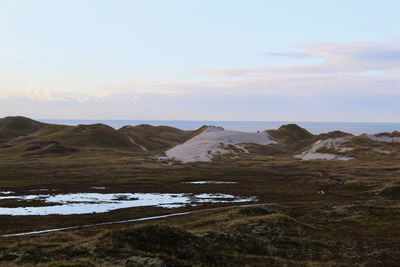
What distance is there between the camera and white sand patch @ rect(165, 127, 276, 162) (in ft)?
476

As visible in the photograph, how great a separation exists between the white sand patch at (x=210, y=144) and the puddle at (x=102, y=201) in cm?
6492

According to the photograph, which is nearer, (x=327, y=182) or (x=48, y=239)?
(x=48, y=239)

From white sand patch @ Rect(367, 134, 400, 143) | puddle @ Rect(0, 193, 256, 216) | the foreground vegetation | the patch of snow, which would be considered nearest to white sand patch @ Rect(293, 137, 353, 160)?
the patch of snow

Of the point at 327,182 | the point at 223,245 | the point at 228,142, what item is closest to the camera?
the point at 223,245

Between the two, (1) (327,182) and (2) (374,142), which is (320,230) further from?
(2) (374,142)

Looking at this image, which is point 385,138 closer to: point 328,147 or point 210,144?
point 328,147

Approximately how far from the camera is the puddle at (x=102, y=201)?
54.4 meters

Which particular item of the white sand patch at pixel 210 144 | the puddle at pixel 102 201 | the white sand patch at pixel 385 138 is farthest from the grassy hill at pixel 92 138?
the white sand patch at pixel 385 138

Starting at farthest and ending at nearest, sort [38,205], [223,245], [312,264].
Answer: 1. [38,205]
2. [223,245]
3. [312,264]

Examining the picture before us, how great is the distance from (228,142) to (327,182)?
3337 inches

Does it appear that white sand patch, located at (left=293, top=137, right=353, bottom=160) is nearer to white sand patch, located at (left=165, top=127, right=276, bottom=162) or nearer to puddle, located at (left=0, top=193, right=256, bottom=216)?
white sand patch, located at (left=165, top=127, right=276, bottom=162)

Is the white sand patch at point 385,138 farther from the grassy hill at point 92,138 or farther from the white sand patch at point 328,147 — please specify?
the grassy hill at point 92,138

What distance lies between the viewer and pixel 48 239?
113 feet

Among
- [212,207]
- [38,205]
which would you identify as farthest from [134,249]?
[38,205]
